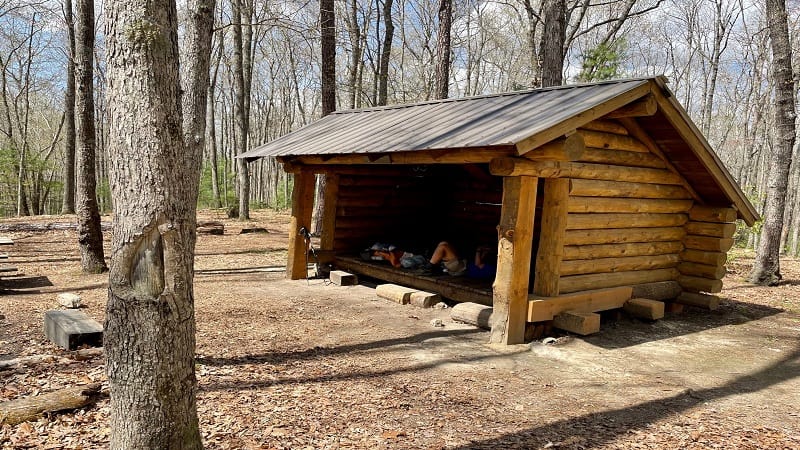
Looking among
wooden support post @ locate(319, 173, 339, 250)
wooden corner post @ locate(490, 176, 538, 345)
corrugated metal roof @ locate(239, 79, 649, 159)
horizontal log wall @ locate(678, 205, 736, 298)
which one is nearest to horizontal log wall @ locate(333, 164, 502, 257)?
wooden support post @ locate(319, 173, 339, 250)

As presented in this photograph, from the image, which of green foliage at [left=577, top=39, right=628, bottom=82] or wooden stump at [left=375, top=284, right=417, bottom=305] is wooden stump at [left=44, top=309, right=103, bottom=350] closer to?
wooden stump at [left=375, top=284, right=417, bottom=305]

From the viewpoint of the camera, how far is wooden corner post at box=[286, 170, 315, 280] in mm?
9859

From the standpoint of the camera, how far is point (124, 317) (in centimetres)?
279

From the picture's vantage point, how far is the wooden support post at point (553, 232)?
6.80 metres

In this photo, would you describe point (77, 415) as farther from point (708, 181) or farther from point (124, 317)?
point (708, 181)

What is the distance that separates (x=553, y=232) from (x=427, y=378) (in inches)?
107

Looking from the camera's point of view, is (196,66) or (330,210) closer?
(196,66)

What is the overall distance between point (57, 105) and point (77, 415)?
4527cm

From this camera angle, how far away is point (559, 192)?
268 inches

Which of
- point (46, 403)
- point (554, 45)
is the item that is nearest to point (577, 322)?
point (46, 403)

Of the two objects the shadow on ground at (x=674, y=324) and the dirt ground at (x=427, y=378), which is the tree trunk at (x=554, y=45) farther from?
the dirt ground at (x=427, y=378)

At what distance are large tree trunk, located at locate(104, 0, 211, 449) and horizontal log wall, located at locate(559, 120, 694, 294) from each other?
5.26 meters

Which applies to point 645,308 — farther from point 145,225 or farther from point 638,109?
point 145,225

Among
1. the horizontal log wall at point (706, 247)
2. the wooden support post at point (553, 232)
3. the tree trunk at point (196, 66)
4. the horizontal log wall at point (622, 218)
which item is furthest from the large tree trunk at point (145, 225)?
the horizontal log wall at point (706, 247)
